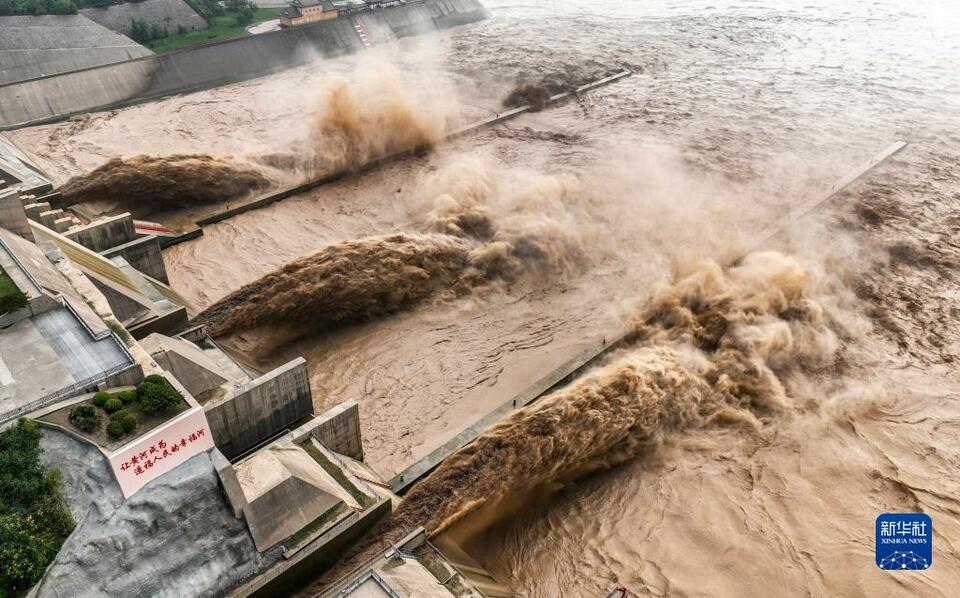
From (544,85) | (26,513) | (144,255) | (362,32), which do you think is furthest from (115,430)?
(362,32)

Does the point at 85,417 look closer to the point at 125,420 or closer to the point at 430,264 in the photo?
the point at 125,420

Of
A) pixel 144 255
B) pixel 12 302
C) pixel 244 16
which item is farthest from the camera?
pixel 244 16

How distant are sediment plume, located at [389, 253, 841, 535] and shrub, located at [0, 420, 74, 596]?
18.8 ft

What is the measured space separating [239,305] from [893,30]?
53.1 m

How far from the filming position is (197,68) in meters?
39.7

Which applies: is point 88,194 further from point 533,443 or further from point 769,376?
point 769,376

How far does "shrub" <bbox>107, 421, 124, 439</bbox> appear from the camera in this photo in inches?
414

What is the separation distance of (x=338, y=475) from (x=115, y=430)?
4.11m

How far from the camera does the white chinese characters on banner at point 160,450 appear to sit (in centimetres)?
1005

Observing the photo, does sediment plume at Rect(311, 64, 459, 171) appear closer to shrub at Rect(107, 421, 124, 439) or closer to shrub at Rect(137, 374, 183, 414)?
shrub at Rect(137, 374, 183, 414)

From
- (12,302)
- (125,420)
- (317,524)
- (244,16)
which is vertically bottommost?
(317,524)

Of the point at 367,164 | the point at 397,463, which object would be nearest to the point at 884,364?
the point at 397,463

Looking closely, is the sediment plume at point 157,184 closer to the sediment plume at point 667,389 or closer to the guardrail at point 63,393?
the guardrail at point 63,393

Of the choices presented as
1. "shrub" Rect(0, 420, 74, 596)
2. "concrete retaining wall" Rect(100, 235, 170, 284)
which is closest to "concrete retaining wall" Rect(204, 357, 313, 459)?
"shrub" Rect(0, 420, 74, 596)
